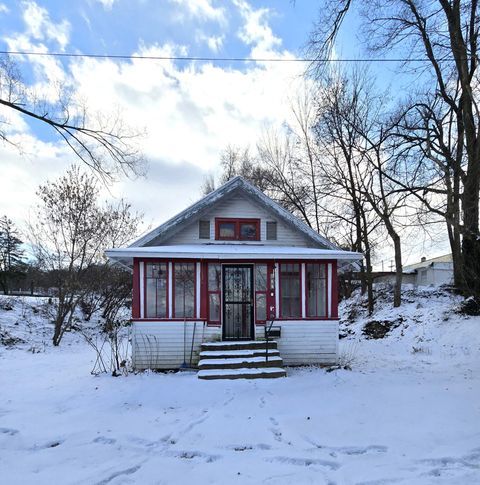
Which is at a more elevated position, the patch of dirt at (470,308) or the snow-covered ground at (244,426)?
the patch of dirt at (470,308)

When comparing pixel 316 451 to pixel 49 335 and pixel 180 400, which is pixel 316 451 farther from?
pixel 49 335

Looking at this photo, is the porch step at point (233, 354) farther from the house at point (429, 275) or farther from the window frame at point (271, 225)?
the house at point (429, 275)

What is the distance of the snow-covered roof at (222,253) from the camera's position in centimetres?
949

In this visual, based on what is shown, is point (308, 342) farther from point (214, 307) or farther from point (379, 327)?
point (379, 327)

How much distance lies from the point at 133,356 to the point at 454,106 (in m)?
13.4

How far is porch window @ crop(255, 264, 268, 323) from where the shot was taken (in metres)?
10.2

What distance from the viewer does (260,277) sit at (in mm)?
10375

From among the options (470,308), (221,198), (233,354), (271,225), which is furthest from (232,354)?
(470,308)

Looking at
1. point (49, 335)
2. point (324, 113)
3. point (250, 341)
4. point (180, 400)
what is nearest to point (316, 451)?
point (180, 400)

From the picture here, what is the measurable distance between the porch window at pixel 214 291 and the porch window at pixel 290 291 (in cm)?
160

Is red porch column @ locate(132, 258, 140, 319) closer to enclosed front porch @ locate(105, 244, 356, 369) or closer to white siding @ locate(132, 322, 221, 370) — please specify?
enclosed front porch @ locate(105, 244, 356, 369)

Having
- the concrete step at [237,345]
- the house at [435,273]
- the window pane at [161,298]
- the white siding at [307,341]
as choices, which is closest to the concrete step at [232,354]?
the concrete step at [237,345]

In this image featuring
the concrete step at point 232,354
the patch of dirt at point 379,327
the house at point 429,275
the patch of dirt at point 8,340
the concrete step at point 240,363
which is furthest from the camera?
the house at point 429,275

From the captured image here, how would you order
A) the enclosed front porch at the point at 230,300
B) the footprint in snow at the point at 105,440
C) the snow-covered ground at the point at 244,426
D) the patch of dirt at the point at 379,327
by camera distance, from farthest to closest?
the patch of dirt at the point at 379,327 < the enclosed front porch at the point at 230,300 < the footprint in snow at the point at 105,440 < the snow-covered ground at the point at 244,426
